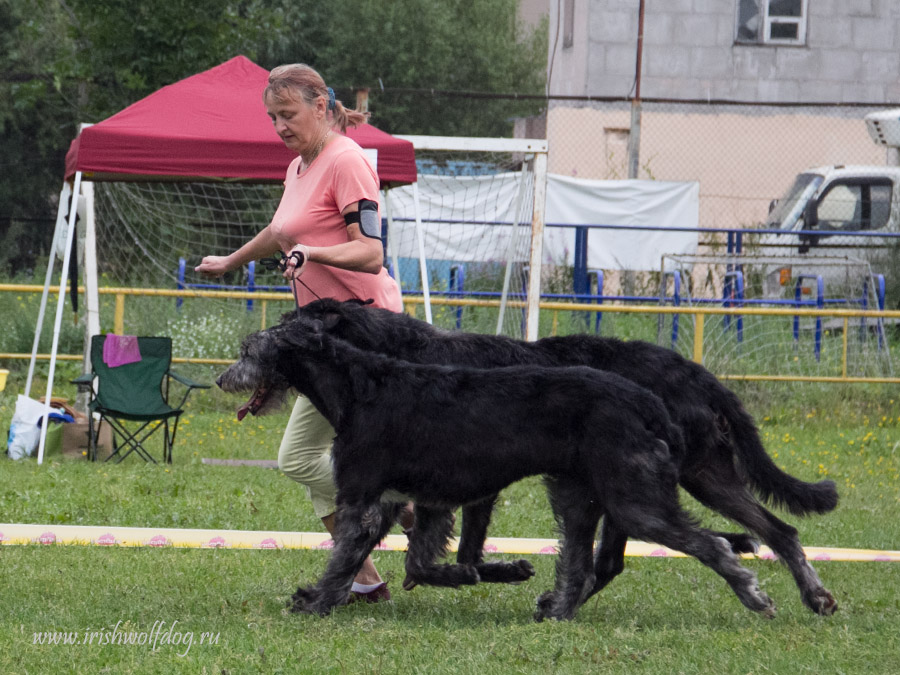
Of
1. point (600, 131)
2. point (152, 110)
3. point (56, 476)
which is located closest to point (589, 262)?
point (600, 131)

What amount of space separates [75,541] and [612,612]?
277 centimetres

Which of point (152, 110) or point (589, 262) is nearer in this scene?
point (152, 110)

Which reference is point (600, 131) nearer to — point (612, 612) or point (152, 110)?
point (152, 110)

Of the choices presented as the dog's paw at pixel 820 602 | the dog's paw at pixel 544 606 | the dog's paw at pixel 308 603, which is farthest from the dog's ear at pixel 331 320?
the dog's paw at pixel 820 602

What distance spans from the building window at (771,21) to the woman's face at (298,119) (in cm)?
1612

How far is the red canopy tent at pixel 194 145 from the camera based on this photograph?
8.64m

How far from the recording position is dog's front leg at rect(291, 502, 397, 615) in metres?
4.51

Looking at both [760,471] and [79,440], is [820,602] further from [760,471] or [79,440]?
[79,440]

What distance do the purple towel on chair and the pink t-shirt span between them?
507 centimetres

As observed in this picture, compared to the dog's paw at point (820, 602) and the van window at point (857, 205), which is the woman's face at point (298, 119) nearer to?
the dog's paw at point (820, 602)

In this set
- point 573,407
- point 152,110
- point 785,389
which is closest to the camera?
point 573,407

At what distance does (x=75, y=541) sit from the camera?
6.05 meters

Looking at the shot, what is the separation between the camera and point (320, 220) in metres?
4.69

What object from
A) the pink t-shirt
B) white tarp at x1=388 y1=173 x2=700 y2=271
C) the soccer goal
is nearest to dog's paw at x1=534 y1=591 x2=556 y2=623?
the pink t-shirt
